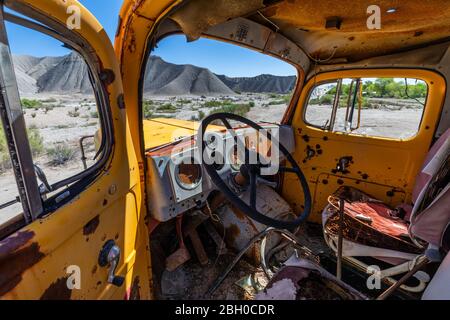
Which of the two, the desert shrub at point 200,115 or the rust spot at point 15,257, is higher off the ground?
the desert shrub at point 200,115

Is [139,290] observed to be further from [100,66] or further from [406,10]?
[406,10]

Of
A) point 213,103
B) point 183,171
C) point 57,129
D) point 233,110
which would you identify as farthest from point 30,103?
point 213,103

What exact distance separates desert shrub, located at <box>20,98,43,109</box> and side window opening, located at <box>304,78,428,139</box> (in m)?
2.92

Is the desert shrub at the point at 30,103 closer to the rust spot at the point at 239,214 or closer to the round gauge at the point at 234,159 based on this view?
the round gauge at the point at 234,159

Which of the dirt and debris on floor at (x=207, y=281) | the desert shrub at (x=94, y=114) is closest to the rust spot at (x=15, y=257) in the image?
the desert shrub at (x=94, y=114)

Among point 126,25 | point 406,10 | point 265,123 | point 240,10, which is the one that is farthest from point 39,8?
point 265,123

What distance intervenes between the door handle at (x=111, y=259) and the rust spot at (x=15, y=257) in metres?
0.34

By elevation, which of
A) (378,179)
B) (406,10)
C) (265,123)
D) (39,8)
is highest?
(406,10)

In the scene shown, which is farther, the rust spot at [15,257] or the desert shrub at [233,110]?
the desert shrub at [233,110]

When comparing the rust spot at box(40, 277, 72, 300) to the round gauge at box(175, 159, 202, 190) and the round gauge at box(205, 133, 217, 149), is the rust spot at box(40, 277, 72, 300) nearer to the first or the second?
the round gauge at box(175, 159, 202, 190)

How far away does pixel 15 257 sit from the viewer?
728 mm

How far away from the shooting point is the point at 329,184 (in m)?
3.06

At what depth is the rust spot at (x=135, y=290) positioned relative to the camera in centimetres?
136

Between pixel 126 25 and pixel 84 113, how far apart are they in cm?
62
